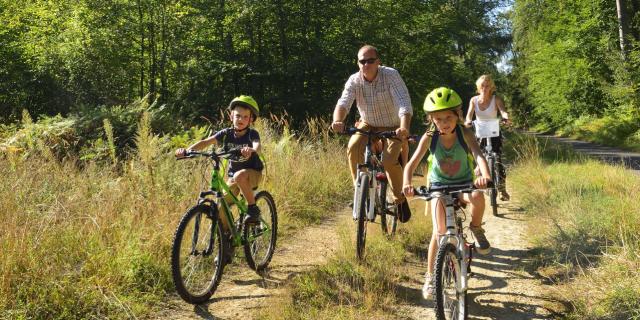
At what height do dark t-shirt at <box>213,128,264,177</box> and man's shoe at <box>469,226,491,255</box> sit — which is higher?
dark t-shirt at <box>213,128,264,177</box>

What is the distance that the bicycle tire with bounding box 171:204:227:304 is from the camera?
12.4ft

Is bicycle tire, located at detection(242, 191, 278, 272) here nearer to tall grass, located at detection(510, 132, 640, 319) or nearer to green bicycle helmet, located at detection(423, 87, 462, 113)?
green bicycle helmet, located at detection(423, 87, 462, 113)

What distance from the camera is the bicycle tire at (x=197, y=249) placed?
3.77m

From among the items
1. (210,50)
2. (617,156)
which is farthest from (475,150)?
(210,50)

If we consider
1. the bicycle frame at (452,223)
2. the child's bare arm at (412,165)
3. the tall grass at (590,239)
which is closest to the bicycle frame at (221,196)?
the child's bare arm at (412,165)

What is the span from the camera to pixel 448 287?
343 cm

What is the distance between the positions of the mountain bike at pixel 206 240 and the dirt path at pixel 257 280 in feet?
0.41

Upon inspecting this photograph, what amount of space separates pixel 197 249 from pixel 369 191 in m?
1.84

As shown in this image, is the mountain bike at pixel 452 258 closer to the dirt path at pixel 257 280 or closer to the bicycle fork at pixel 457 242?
the bicycle fork at pixel 457 242

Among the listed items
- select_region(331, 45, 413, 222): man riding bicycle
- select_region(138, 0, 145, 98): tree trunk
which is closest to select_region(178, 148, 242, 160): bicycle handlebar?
select_region(331, 45, 413, 222): man riding bicycle

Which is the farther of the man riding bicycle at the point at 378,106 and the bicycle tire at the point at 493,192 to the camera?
the bicycle tire at the point at 493,192

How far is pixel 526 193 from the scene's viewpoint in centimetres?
810

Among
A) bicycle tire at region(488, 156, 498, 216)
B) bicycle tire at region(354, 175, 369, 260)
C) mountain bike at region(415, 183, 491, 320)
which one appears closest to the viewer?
mountain bike at region(415, 183, 491, 320)

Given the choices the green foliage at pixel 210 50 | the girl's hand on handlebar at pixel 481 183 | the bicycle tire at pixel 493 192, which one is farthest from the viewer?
the green foliage at pixel 210 50
